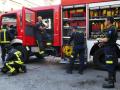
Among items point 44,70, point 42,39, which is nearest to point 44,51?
point 42,39

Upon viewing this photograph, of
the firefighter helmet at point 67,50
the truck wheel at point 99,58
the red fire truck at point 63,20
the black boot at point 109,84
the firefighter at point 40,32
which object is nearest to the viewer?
the black boot at point 109,84

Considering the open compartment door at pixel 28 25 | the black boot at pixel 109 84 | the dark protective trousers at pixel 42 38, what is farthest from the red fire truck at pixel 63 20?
the black boot at pixel 109 84

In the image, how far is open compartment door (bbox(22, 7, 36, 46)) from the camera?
11062mm

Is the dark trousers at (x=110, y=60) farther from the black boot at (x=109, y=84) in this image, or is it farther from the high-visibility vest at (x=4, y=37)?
the high-visibility vest at (x=4, y=37)

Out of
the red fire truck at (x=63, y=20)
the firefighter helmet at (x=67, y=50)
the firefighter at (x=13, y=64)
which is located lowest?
the firefighter at (x=13, y=64)

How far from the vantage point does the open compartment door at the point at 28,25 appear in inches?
436

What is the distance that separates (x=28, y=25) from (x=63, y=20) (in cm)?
155

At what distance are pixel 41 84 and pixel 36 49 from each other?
12.2 ft

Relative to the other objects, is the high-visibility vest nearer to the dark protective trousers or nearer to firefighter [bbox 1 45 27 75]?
the dark protective trousers

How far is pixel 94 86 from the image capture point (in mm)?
7496

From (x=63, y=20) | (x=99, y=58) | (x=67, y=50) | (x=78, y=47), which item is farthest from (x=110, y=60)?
(x=63, y=20)

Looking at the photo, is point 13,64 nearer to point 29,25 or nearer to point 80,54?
point 80,54

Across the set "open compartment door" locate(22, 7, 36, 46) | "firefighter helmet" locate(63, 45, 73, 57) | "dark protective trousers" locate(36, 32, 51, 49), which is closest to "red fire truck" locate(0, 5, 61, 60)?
"open compartment door" locate(22, 7, 36, 46)

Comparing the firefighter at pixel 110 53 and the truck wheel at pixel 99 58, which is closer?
the firefighter at pixel 110 53
